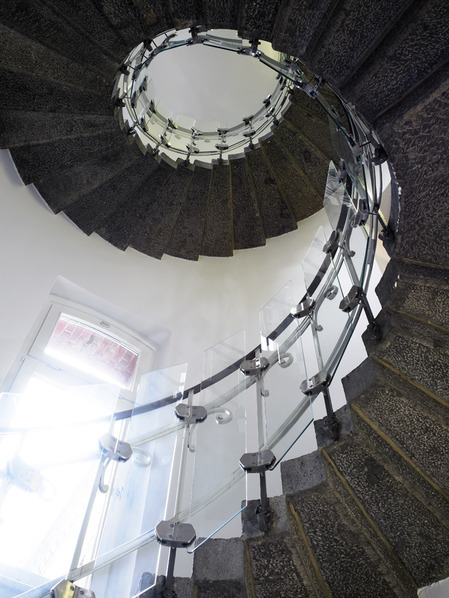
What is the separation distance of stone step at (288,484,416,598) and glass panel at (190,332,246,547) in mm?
277

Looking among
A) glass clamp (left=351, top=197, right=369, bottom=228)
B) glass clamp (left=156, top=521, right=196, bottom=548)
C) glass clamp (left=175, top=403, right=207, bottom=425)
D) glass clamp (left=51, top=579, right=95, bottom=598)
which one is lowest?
glass clamp (left=51, top=579, right=95, bottom=598)

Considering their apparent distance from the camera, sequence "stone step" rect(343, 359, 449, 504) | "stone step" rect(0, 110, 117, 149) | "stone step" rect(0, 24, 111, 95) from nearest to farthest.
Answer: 1. "stone step" rect(343, 359, 449, 504)
2. "stone step" rect(0, 24, 111, 95)
3. "stone step" rect(0, 110, 117, 149)

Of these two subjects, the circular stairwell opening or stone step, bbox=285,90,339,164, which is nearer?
stone step, bbox=285,90,339,164

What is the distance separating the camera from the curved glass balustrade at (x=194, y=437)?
6.13ft

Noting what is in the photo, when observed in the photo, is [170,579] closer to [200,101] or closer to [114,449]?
[114,449]

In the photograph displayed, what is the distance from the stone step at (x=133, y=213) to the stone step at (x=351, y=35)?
2749 mm

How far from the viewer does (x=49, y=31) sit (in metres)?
2.68

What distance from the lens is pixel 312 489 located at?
6.01 feet

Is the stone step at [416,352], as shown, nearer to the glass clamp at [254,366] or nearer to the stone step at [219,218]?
the glass clamp at [254,366]

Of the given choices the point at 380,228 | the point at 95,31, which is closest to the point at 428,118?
the point at 380,228

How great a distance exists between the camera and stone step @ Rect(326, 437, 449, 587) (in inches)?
72.5

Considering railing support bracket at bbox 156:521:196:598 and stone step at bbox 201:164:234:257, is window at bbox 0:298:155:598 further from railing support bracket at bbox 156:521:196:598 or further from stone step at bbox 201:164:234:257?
stone step at bbox 201:164:234:257

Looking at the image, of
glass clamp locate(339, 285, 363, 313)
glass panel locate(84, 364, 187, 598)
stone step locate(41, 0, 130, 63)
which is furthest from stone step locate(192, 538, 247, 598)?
stone step locate(41, 0, 130, 63)

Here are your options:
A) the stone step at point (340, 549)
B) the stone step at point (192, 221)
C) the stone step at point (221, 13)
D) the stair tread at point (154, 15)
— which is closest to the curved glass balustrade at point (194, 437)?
the stone step at point (340, 549)
